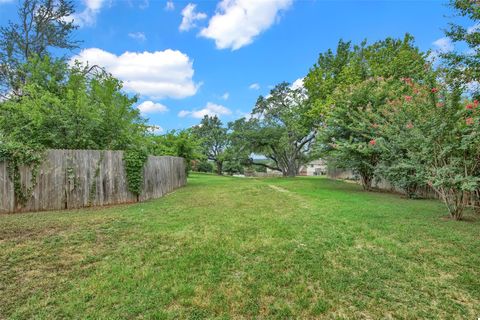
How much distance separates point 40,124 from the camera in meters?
6.73

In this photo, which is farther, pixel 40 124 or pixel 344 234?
pixel 40 124

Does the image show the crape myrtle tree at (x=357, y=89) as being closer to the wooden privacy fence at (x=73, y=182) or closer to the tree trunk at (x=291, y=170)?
the wooden privacy fence at (x=73, y=182)

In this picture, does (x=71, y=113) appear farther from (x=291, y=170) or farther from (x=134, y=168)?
(x=291, y=170)

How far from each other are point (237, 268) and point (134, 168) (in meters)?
5.57

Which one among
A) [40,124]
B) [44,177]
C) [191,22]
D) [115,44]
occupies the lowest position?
[44,177]

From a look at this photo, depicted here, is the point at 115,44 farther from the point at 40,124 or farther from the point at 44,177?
the point at 44,177

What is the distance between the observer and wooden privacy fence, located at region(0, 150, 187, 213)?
5.77 meters

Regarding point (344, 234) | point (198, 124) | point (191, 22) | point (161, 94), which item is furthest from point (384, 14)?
point (198, 124)

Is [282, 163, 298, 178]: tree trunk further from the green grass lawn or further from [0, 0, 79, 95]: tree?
the green grass lawn

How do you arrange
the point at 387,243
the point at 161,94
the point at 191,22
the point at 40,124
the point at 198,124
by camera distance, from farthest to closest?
1. the point at 198,124
2. the point at 161,94
3. the point at 191,22
4. the point at 40,124
5. the point at 387,243

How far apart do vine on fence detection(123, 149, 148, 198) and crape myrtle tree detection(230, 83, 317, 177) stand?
16.9 metres

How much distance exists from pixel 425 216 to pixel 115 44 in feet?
41.9

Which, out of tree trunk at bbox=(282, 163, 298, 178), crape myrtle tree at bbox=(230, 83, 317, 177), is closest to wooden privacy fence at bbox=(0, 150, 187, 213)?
crape myrtle tree at bbox=(230, 83, 317, 177)

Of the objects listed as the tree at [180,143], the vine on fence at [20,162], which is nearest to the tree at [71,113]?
the vine on fence at [20,162]
